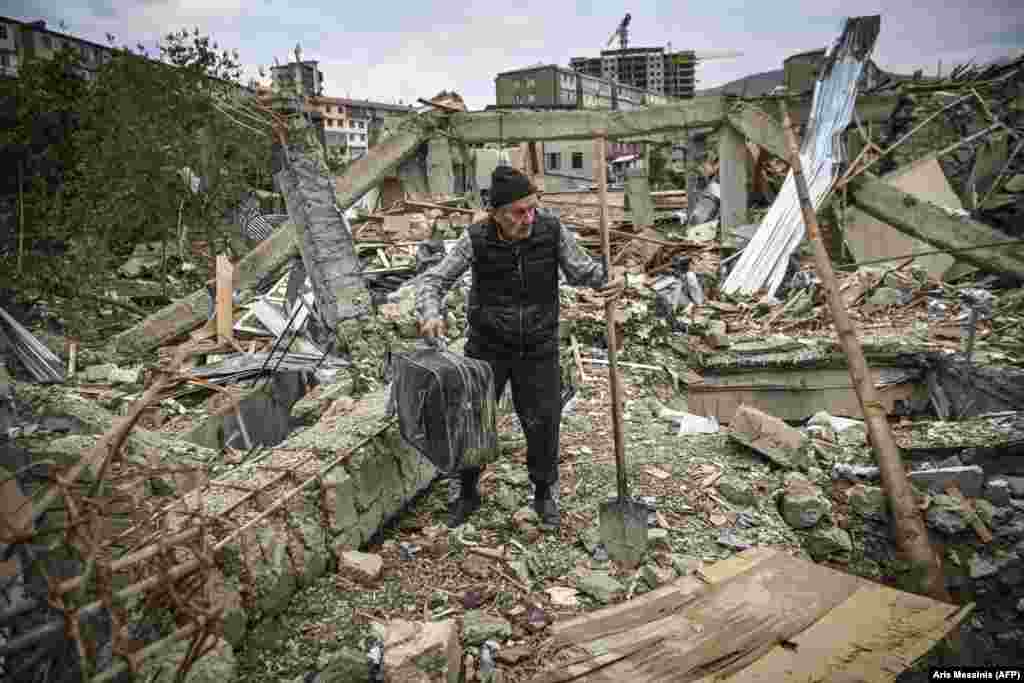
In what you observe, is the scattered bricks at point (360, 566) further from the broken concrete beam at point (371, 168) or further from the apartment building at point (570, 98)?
the apartment building at point (570, 98)

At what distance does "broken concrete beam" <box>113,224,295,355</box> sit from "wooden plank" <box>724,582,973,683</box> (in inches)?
348

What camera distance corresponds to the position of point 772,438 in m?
4.46

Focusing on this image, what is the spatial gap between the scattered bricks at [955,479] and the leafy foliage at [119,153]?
11600 mm

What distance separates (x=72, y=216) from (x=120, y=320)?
2.83 m

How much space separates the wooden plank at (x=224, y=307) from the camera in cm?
183

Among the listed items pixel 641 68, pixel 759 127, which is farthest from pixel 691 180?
pixel 641 68

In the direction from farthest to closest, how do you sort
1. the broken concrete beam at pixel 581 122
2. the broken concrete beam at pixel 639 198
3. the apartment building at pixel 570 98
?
the apartment building at pixel 570 98 < the broken concrete beam at pixel 639 198 < the broken concrete beam at pixel 581 122

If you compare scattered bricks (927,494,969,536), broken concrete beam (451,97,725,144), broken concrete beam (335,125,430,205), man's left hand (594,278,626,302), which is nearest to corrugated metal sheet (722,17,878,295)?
broken concrete beam (451,97,725,144)

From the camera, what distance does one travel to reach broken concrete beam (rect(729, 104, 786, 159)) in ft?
38.9

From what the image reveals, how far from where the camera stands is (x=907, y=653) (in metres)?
2.51

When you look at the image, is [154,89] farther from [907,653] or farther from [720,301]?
[907,653]

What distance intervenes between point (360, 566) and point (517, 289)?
1.60 meters

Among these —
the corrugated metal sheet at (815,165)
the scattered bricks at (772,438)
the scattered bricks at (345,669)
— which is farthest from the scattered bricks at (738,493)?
the corrugated metal sheet at (815,165)

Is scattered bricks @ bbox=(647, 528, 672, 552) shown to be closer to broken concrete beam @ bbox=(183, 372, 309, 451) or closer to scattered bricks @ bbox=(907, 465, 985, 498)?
scattered bricks @ bbox=(907, 465, 985, 498)
